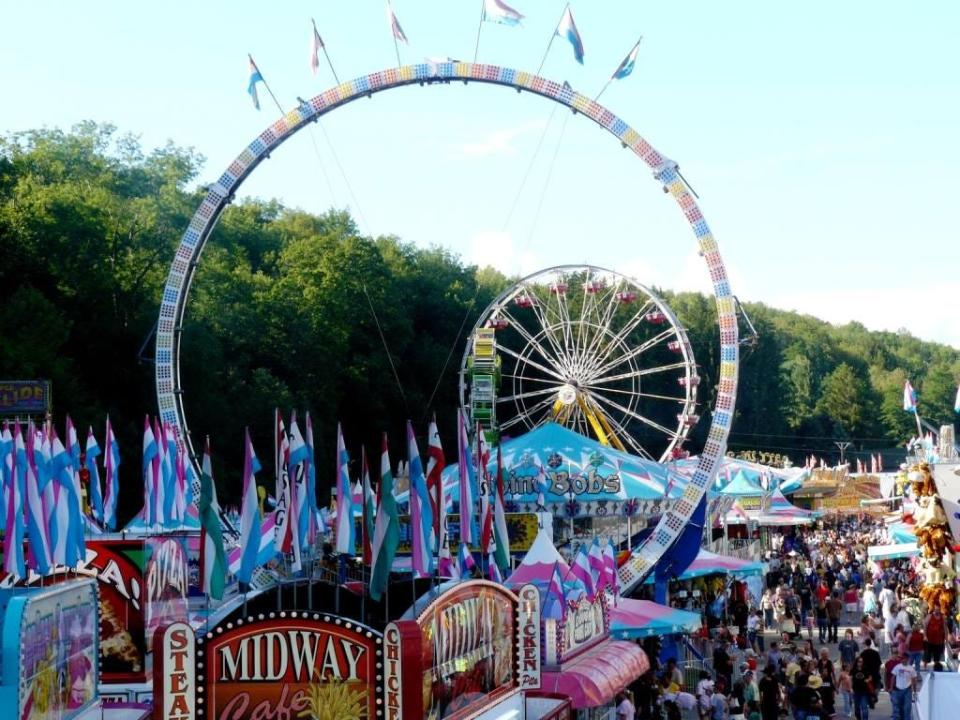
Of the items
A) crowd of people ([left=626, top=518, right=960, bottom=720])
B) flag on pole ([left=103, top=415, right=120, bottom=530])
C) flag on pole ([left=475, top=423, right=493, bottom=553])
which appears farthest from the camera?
flag on pole ([left=103, top=415, right=120, bottom=530])

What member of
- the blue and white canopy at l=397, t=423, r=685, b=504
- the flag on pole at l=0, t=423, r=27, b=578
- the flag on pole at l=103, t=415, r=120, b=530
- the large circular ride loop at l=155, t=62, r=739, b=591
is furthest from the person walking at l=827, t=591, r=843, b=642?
the flag on pole at l=0, t=423, r=27, b=578

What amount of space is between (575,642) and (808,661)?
4996mm

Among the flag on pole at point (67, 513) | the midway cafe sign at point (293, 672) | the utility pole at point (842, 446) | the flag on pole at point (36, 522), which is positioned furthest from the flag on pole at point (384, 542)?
the utility pole at point (842, 446)

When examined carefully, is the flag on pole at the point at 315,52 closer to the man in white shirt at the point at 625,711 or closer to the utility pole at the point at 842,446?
the man in white shirt at the point at 625,711

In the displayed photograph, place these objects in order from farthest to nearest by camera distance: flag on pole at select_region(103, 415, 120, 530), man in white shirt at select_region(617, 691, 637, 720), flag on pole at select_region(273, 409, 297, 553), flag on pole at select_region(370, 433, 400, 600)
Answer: flag on pole at select_region(103, 415, 120, 530), man in white shirt at select_region(617, 691, 637, 720), flag on pole at select_region(273, 409, 297, 553), flag on pole at select_region(370, 433, 400, 600)

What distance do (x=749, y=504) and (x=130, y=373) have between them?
843 inches

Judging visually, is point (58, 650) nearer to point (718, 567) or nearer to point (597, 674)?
point (597, 674)

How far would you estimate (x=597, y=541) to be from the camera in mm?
21984

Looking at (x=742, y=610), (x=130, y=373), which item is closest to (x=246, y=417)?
(x=130, y=373)

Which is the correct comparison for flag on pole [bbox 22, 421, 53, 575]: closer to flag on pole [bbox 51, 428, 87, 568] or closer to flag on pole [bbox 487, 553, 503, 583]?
flag on pole [bbox 51, 428, 87, 568]

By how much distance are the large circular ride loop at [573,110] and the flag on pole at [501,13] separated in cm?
101

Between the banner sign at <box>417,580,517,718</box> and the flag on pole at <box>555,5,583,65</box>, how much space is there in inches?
759

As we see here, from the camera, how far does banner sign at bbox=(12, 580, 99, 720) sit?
11.6 m

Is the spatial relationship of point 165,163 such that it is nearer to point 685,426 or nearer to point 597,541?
point 685,426
